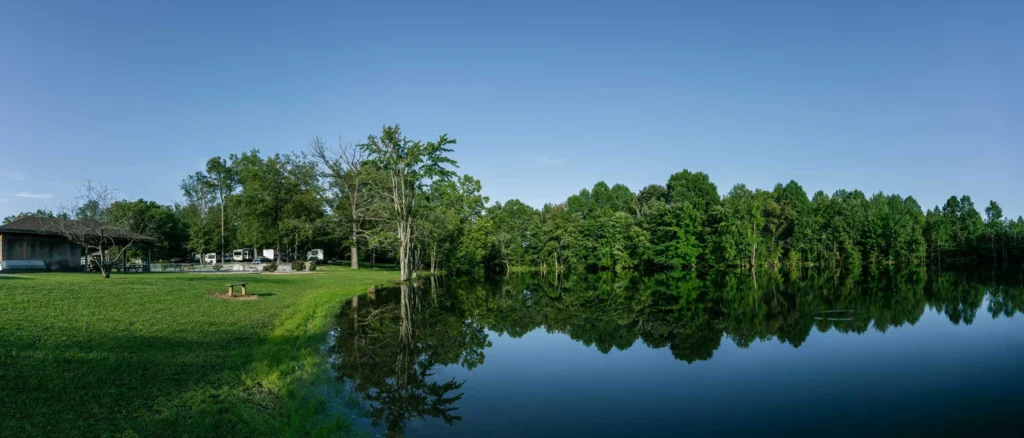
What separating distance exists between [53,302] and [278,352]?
25.3 feet

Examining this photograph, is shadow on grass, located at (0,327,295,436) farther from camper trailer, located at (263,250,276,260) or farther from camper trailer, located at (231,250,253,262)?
camper trailer, located at (231,250,253,262)

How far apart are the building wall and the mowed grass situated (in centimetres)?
1642

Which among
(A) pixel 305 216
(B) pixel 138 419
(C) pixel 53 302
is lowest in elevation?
(B) pixel 138 419

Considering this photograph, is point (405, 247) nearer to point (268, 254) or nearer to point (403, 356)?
point (268, 254)

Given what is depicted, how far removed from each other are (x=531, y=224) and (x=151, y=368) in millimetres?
64969

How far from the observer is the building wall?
3047 centimetres

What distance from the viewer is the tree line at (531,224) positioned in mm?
46844

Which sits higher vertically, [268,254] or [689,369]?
[268,254]

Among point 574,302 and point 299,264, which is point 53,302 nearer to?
point 574,302

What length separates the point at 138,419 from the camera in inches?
307

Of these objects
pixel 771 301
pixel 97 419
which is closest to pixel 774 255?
pixel 771 301

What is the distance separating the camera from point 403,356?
14508 millimetres

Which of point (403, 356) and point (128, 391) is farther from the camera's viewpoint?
point (403, 356)

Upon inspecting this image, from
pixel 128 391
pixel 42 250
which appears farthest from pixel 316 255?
pixel 128 391
